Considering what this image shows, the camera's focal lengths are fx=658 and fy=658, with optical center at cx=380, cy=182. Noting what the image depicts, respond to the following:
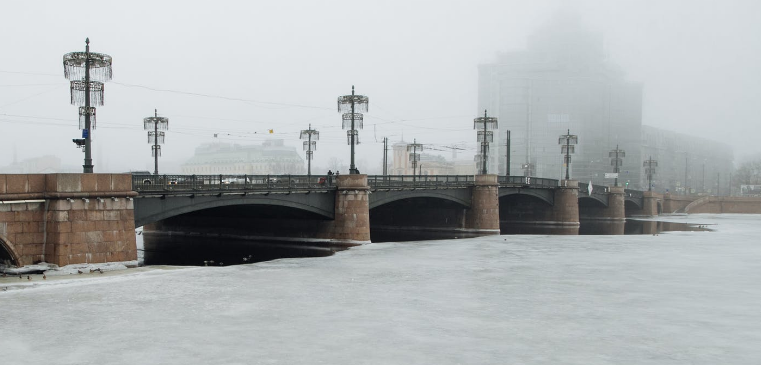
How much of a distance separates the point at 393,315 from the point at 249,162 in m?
126

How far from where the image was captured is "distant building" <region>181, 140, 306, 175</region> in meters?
140

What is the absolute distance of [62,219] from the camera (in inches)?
920

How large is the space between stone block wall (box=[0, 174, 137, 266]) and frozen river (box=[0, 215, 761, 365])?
2.20 m

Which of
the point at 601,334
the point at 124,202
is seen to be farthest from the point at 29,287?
the point at 601,334

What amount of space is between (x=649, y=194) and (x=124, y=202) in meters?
91.0

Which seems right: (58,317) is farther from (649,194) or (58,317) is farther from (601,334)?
(649,194)

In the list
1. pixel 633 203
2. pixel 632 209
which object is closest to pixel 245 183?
pixel 633 203

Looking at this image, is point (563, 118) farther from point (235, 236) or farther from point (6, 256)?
point (6, 256)

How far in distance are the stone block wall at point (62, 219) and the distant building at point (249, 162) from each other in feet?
363

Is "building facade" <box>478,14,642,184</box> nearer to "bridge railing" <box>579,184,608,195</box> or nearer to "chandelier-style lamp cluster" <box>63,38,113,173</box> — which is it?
"bridge railing" <box>579,184,608,195</box>

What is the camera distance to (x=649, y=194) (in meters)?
101

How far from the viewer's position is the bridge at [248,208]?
2333 cm

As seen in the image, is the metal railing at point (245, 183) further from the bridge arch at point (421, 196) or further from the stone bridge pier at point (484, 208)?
the stone bridge pier at point (484, 208)

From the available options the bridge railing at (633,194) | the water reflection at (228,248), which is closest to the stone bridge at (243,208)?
the water reflection at (228,248)
